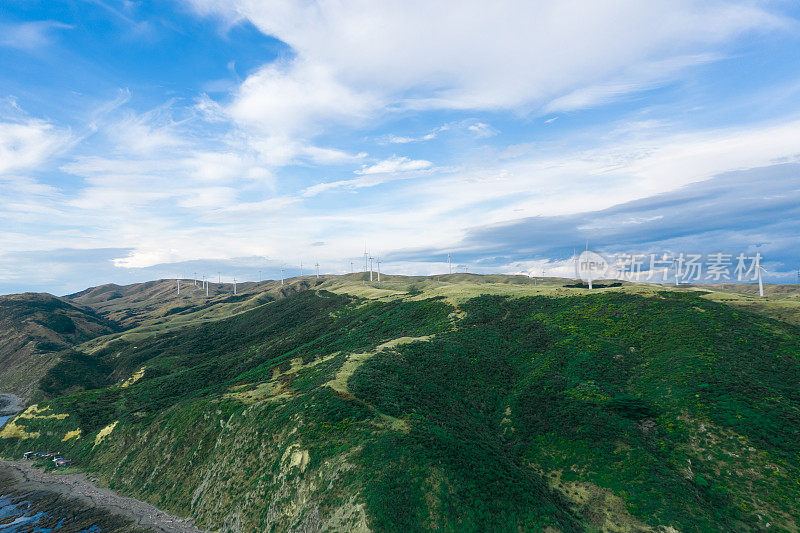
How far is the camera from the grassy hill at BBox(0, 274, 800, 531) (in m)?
41.2

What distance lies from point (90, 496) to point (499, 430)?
279 feet

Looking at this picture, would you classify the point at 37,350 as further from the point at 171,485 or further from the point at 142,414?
the point at 171,485

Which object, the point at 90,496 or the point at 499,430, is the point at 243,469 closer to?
the point at 90,496

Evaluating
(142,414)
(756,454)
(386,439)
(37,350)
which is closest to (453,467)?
(386,439)

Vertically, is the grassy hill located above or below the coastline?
above

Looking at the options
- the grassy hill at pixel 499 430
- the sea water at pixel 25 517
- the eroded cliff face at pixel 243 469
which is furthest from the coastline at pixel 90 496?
the sea water at pixel 25 517

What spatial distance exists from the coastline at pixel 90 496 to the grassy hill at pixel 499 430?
2468mm

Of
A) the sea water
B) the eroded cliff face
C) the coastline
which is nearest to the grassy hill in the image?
the eroded cliff face

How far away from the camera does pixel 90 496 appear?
69.9 m

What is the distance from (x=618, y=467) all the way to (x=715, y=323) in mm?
46517

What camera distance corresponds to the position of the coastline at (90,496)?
189 ft

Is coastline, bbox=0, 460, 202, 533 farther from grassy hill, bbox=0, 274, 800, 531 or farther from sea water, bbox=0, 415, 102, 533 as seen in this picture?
sea water, bbox=0, 415, 102, 533

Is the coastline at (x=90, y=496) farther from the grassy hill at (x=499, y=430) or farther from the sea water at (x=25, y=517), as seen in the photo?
the sea water at (x=25, y=517)

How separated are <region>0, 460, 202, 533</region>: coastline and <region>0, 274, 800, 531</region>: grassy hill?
2.47 meters
